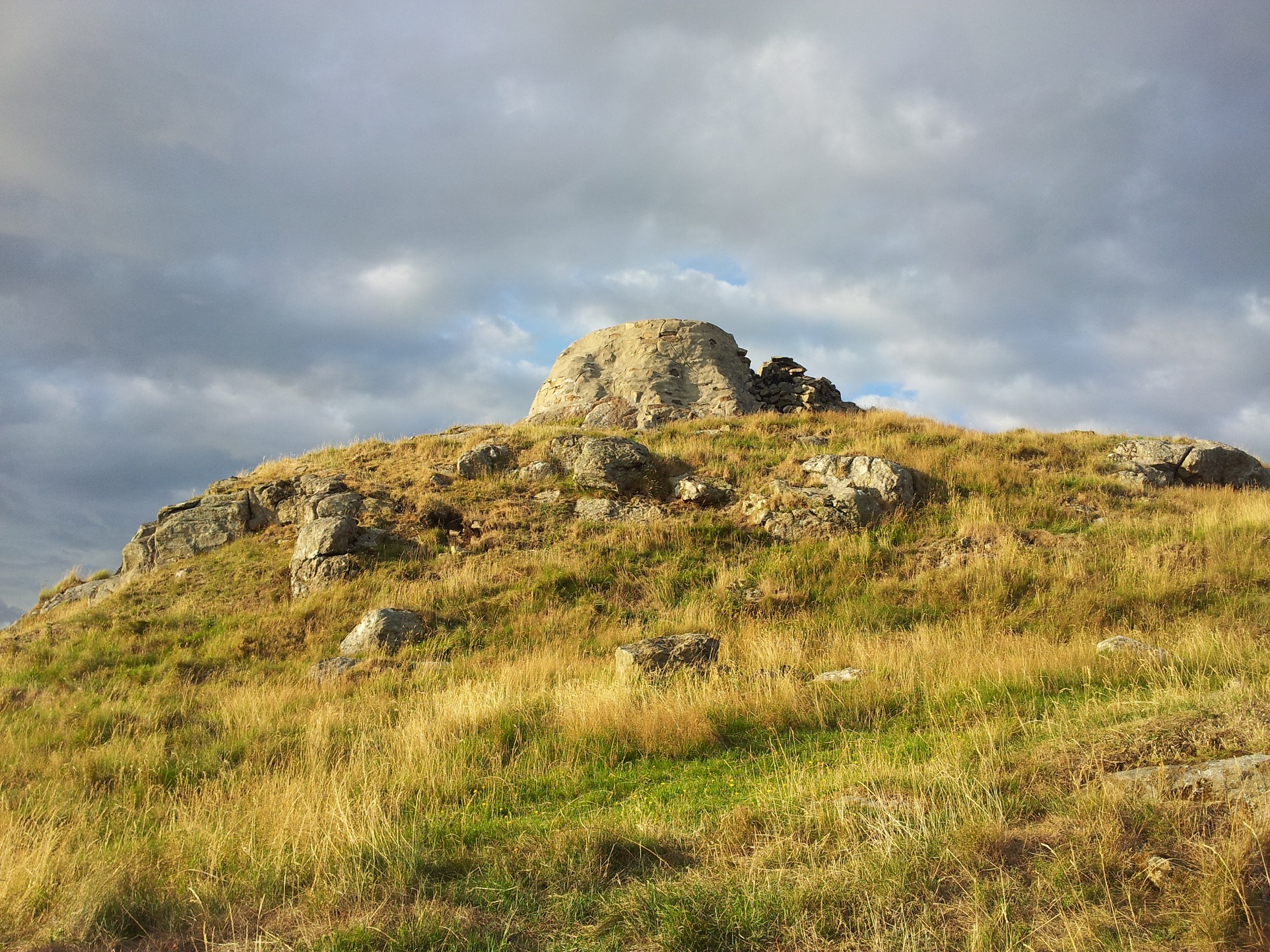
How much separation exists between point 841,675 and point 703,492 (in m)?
9.21

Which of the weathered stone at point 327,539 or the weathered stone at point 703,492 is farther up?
the weathered stone at point 703,492

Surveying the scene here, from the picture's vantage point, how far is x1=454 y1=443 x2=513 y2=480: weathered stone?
1964 centimetres

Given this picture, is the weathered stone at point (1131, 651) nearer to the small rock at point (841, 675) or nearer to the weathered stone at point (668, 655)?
the small rock at point (841, 675)

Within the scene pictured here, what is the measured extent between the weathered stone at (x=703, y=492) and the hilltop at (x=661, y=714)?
3.7 inches

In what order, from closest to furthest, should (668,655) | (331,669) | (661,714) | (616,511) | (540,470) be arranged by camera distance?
(661,714), (668,655), (331,669), (616,511), (540,470)

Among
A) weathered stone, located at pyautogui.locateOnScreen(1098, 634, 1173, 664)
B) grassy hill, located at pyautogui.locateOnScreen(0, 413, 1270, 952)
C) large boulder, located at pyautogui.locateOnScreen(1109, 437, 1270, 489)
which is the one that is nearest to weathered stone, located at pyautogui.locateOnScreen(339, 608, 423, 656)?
grassy hill, located at pyautogui.locateOnScreen(0, 413, 1270, 952)

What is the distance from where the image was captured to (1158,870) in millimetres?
3756

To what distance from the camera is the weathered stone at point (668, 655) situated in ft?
30.3

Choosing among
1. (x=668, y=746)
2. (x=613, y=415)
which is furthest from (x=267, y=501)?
(x=668, y=746)

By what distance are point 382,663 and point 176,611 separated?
6557 millimetres

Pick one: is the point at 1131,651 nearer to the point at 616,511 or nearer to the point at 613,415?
the point at 616,511

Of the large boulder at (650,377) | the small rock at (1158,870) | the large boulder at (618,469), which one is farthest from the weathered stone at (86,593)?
the small rock at (1158,870)

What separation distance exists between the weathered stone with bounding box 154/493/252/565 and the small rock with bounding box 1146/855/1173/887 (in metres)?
19.4

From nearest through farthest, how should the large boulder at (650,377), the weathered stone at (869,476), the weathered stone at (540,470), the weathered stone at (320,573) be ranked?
1. the weathered stone at (320,573)
2. the weathered stone at (869,476)
3. the weathered stone at (540,470)
4. the large boulder at (650,377)
